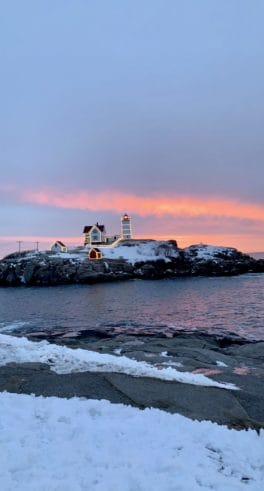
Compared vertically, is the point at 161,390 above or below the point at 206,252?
below

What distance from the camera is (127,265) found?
104438mm

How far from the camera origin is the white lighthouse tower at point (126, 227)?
136500mm

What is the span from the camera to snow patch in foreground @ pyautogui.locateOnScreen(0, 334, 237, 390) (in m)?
13.1

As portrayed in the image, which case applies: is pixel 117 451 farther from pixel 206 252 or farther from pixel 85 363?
pixel 206 252

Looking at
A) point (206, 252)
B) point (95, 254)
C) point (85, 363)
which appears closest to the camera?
point (85, 363)

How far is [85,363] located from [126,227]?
12352 centimetres

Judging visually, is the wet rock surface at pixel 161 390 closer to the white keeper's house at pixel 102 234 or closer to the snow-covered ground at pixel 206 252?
the snow-covered ground at pixel 206 252

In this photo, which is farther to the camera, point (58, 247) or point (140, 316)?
point (58, 247)

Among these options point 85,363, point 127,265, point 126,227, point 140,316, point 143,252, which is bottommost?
point 140,316

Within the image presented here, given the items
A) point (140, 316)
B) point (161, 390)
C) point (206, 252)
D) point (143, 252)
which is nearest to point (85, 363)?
point (161, 390)

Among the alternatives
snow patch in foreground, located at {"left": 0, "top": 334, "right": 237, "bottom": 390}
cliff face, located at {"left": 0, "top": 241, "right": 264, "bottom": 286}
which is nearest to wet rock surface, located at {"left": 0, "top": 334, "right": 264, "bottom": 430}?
snow patch in foreground, located at {"left": 0, "top": 334, "right": 237, "bottom": 390}

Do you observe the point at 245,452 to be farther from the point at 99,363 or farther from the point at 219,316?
the point at 219,316

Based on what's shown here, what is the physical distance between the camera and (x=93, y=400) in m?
9.88

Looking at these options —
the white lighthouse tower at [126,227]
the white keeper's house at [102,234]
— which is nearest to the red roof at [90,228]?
the white keeper's house at [102,234]
